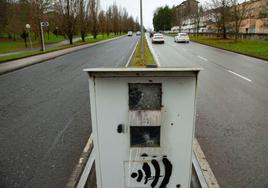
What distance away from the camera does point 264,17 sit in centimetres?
2236

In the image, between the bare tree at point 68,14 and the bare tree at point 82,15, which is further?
the bare tree at point 82,15

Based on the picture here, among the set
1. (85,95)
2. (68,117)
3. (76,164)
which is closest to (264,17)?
(85,95)

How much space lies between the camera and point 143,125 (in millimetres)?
2299

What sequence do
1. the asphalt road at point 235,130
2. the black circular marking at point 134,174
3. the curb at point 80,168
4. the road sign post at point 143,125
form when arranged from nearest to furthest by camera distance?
the road sign post at point 143,125 < the black circular marking at point 134,174 < the curb at point 80,168 < the asphalt road at point 235,130

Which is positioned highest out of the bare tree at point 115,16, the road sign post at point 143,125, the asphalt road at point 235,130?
the bare tree at point 115,16

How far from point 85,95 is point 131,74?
5.57 m

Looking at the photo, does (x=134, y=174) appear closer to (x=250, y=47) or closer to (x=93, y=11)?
(x=250, y=47)

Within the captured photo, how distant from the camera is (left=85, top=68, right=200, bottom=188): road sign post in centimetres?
220

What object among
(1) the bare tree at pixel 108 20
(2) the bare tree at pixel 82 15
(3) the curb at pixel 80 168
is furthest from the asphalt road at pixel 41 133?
(1) the bare tree at pixel 108 20

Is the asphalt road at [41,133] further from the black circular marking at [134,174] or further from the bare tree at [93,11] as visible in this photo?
the bare tree at [93,11]

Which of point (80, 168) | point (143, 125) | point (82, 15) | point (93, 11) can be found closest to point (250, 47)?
point (80, 168)

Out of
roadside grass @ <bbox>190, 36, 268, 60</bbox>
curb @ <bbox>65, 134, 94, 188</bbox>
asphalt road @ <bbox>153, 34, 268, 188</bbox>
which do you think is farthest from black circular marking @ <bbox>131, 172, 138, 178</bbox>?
roadside grass @ <bbox>190, 36, 268, 60</bbox>

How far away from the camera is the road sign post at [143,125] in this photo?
2195mm

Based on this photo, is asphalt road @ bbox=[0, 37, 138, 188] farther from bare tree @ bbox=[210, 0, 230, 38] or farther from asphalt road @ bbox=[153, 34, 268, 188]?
bare tree @ bbox=[210, 0, 230, 38]
